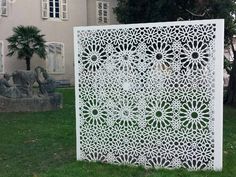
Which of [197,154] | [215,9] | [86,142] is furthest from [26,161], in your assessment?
[215,9]

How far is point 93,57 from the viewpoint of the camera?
7445 mm

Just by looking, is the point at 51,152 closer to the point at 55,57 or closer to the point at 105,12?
the point at 55,57

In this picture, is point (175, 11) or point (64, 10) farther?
point (64, 10)

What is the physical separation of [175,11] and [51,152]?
18.2 meters

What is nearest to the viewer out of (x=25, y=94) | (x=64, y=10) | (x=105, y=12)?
(x=25, y=94)

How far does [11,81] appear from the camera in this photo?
1530 cm

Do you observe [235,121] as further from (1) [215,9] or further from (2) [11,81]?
(1) [215,9]

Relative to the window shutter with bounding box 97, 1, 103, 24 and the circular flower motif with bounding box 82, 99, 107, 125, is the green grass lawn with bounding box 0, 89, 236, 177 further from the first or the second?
the window shutter with bounding box 97, 1, 103, 24

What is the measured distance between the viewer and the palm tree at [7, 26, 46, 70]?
26.1 m

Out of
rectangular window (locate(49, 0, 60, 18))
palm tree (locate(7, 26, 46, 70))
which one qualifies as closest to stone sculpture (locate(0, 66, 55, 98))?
palm tree (locate(7, 26, 46, 70))

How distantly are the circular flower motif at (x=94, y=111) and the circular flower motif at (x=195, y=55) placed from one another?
1443 mm

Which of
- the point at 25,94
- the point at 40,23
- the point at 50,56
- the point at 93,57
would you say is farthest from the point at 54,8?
the point at 93,57

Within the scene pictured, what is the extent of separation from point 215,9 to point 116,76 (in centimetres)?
1731

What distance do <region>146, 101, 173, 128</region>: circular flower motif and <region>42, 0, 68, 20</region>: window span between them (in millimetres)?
22139
